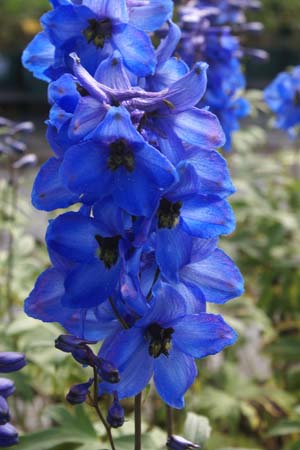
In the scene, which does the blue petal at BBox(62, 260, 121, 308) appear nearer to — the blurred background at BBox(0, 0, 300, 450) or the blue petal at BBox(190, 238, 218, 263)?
the blue petal at BBox(190, 238, 218, 263)

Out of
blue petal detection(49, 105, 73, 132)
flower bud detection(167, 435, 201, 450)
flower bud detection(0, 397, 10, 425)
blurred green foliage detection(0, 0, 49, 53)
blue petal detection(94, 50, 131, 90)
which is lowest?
blurred green foliage detection(0, 0, 49, 53)

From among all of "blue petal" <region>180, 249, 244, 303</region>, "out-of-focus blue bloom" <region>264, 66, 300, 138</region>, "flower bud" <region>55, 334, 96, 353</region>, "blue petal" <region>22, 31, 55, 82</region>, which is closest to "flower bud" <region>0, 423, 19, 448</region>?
"flower bud" <region>55, 334, 96, 353</region>

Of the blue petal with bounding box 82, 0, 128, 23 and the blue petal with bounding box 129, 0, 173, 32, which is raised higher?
the blue petal with bounding box 82, 0, 128, 23

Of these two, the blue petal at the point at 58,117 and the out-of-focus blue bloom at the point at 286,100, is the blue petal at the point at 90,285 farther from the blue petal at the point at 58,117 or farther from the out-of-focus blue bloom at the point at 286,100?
the out-of-focus blue bloom at the point at 286,100

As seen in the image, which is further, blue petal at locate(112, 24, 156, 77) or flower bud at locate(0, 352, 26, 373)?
flower bud at locate(0, 352, 26, 373)

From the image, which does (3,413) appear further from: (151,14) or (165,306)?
(151,14)

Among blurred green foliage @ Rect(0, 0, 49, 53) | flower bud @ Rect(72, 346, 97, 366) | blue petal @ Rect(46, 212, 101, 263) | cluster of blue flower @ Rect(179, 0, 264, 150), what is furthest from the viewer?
blurred green foliage @ Rect(0, 0, 49, 53)

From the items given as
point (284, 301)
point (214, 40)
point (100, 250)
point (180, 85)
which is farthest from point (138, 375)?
point (284, 301)

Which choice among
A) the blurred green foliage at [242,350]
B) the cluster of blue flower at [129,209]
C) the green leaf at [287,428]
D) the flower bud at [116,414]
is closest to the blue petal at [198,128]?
the cluster of blue flower at [129,209]
